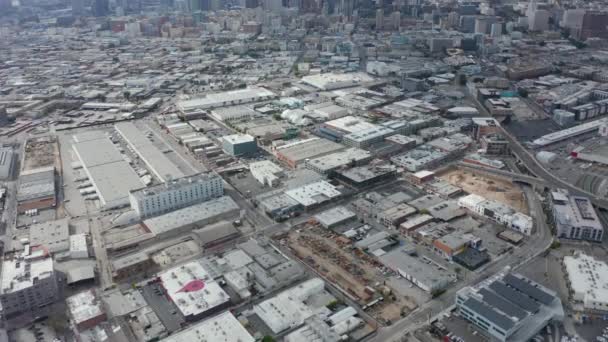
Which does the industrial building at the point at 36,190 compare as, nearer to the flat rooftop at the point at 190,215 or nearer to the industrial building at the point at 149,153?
the industrial building at the point at 149,153

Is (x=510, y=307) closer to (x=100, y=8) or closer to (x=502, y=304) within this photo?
(x=502, y=304)

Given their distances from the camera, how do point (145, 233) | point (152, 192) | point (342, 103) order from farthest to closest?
point (342, 103), point (152, 192), point (145, 233)

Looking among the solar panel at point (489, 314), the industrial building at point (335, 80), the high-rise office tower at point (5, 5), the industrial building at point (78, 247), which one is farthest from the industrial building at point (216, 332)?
the high-rise office tower at point (5, 5)

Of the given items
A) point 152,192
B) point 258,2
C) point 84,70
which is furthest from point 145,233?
point 258,2

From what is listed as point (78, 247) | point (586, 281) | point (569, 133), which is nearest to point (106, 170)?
point (78, 247)

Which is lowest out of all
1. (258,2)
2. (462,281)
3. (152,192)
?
(462,281)

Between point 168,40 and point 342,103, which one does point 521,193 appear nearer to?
point 342,103

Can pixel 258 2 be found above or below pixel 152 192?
above
